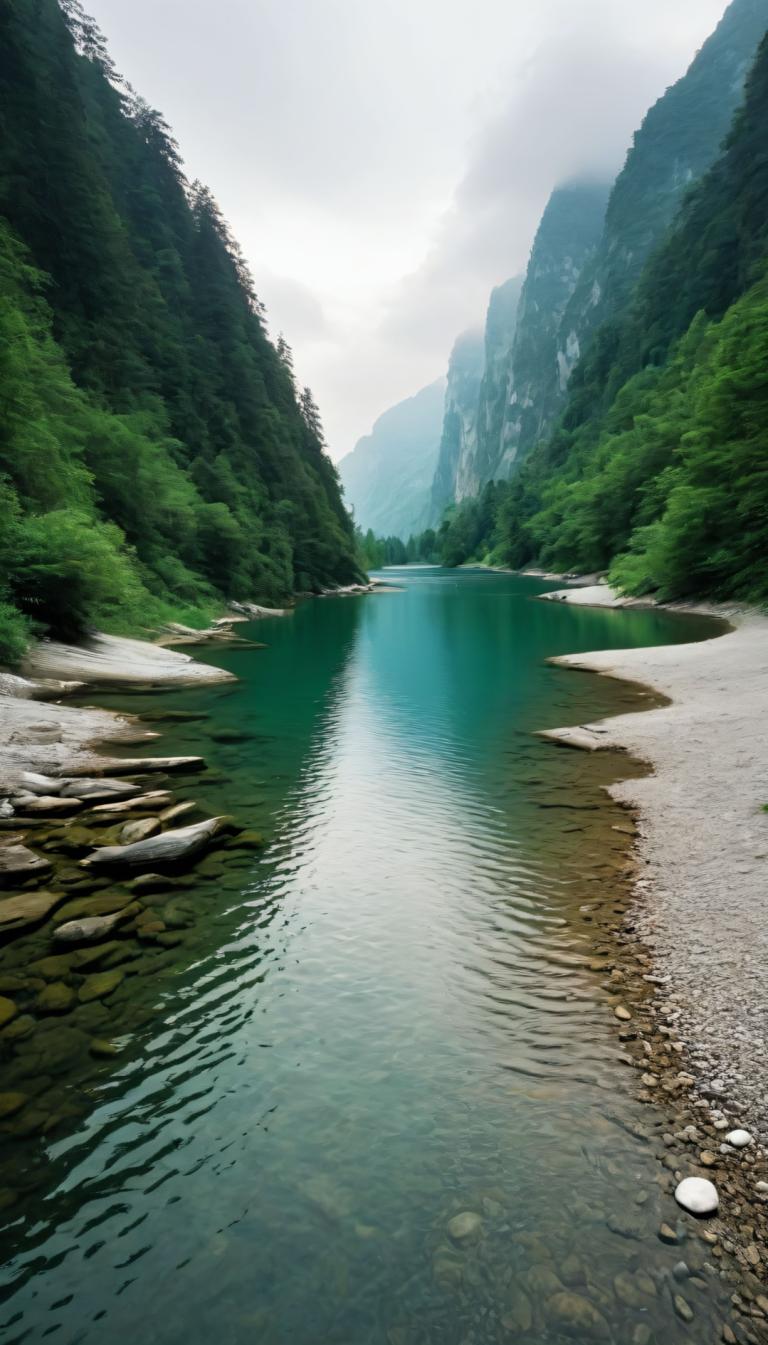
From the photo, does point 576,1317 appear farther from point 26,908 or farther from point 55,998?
point 26,908

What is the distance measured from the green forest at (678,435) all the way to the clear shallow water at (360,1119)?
3052cm

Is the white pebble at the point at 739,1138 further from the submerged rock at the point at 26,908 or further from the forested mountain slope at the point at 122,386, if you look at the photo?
the forested mountain slope at the point at 122,386

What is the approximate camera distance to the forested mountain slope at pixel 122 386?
23.0 metres

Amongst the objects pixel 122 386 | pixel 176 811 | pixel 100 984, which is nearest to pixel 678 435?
pixel 122 386

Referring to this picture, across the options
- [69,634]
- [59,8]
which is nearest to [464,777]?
[69,634]

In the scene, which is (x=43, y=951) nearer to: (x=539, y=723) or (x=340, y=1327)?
(x=340, y=1327)

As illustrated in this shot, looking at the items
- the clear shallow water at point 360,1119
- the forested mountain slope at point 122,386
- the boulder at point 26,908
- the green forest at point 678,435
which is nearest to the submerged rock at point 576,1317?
the clear shallow water at point 360,1119

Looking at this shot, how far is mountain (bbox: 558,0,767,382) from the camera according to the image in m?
167

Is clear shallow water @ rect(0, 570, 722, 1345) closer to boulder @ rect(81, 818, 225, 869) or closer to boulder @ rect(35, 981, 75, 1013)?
boulder @ rect(35, 981, 75, 1013)

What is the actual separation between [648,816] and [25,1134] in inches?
350

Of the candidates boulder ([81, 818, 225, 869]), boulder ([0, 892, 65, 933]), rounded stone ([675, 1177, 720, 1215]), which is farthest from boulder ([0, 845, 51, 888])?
rounded stone ([675, 1177, 720, 1215])

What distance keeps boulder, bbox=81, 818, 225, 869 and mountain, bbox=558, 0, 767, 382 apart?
621 feet

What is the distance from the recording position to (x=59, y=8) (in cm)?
5812

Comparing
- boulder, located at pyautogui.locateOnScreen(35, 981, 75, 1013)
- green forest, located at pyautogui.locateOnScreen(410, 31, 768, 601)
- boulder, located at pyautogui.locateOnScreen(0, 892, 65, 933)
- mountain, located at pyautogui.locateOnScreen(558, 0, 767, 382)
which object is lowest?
boulder, located at pyautogui.locateOnScreen(35, 981, 75, 1013)
